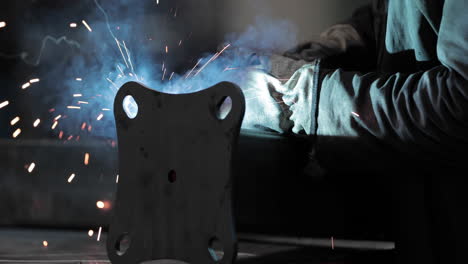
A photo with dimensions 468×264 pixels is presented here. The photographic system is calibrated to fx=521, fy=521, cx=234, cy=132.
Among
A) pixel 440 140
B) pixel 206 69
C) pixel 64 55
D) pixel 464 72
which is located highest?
pixel 64 55

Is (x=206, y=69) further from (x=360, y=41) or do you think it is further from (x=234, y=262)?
(x=234, y=262)

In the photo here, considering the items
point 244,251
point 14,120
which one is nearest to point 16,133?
point 14,120

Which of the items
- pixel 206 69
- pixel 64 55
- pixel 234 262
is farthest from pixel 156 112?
pixel 64 55

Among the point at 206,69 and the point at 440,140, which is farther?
the point at 206,69

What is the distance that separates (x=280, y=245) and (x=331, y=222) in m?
0.19

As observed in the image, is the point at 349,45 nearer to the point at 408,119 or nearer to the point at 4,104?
the point at 408,119

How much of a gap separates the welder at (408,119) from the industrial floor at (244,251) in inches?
3.9

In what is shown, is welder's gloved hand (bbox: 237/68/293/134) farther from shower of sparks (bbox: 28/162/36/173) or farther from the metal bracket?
shower of sparks (bbox: 28/162/36/173)

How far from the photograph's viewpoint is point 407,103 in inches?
37.9

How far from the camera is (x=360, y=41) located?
63.5 inches

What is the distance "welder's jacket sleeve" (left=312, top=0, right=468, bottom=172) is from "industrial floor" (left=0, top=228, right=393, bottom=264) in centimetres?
19

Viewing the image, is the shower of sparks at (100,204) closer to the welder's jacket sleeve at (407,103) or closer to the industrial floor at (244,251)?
the industrial floor at (244,251)

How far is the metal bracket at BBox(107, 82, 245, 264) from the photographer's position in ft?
2.68

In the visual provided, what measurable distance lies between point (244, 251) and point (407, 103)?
0.42 meters
